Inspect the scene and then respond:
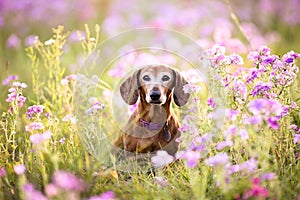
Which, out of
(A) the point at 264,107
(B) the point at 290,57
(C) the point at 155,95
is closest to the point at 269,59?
(B) the point at 290,57

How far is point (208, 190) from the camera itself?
3148mm

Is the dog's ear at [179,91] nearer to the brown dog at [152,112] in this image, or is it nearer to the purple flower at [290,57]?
the brown dog at [152,112]

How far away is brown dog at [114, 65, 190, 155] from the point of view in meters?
4.06

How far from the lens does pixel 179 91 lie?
4.15m

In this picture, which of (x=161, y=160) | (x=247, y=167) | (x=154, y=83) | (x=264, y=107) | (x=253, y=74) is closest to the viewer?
(x=264, y=107)

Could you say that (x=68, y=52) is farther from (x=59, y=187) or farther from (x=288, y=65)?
(x=59, y=187)

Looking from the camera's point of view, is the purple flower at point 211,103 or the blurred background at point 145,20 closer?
the purple flower at point 211,103

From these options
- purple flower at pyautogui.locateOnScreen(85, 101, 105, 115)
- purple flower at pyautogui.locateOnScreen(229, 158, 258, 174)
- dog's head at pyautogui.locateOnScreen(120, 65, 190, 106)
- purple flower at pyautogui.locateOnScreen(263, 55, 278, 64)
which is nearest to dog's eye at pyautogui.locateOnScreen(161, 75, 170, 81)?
dog's head at pyautogui.locateOnScreen(120, 65, 190, 106)

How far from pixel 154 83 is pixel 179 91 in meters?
0.26

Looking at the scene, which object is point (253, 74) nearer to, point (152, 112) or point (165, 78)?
point (165, 78)

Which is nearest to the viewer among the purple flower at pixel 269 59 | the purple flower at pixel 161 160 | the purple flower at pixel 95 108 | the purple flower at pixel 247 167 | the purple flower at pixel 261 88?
the purple flower at pixel 247 167

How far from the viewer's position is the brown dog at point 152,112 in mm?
4062

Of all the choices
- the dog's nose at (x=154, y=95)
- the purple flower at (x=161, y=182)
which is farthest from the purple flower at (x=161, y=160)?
the dog's nose at (x=154, y=95)

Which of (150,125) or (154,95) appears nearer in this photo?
(154,95)
